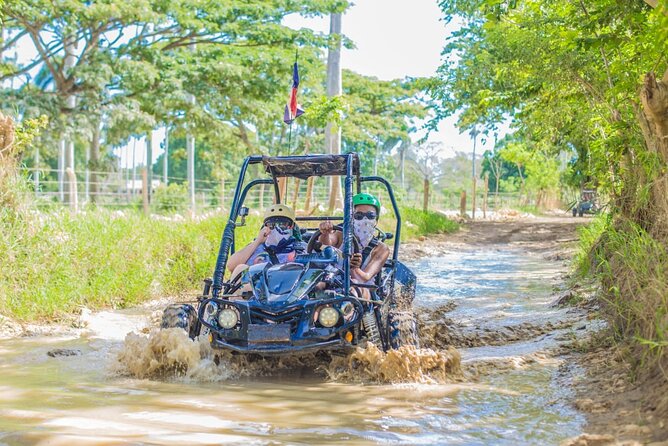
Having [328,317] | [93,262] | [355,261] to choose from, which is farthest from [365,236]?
[93,262]

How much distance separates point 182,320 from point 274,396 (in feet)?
4.88

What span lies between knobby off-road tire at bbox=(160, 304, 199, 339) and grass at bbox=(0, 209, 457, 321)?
8.23 ft

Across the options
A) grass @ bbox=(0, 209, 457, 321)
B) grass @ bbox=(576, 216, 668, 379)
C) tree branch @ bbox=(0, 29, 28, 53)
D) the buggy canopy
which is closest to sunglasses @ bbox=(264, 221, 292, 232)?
the buggy canopy

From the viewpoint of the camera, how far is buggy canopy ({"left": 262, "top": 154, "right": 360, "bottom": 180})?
7.37 meters

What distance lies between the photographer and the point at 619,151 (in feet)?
27.1

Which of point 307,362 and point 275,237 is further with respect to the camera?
point 275,237

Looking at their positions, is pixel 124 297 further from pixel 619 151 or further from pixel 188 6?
pixel 188 6

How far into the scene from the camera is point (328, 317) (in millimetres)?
6316

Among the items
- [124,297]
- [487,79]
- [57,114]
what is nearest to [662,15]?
[124,297]

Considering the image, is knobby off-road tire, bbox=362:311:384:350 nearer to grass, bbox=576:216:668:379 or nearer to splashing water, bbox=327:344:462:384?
splashing water, bbox=327:344:462:384

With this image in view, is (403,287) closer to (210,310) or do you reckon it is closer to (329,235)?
(329,235)

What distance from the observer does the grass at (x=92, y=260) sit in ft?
30.2

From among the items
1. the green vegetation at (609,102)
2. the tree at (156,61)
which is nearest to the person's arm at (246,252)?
the green vegetation at (609,102)

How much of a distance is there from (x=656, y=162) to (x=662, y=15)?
5.43 ft
